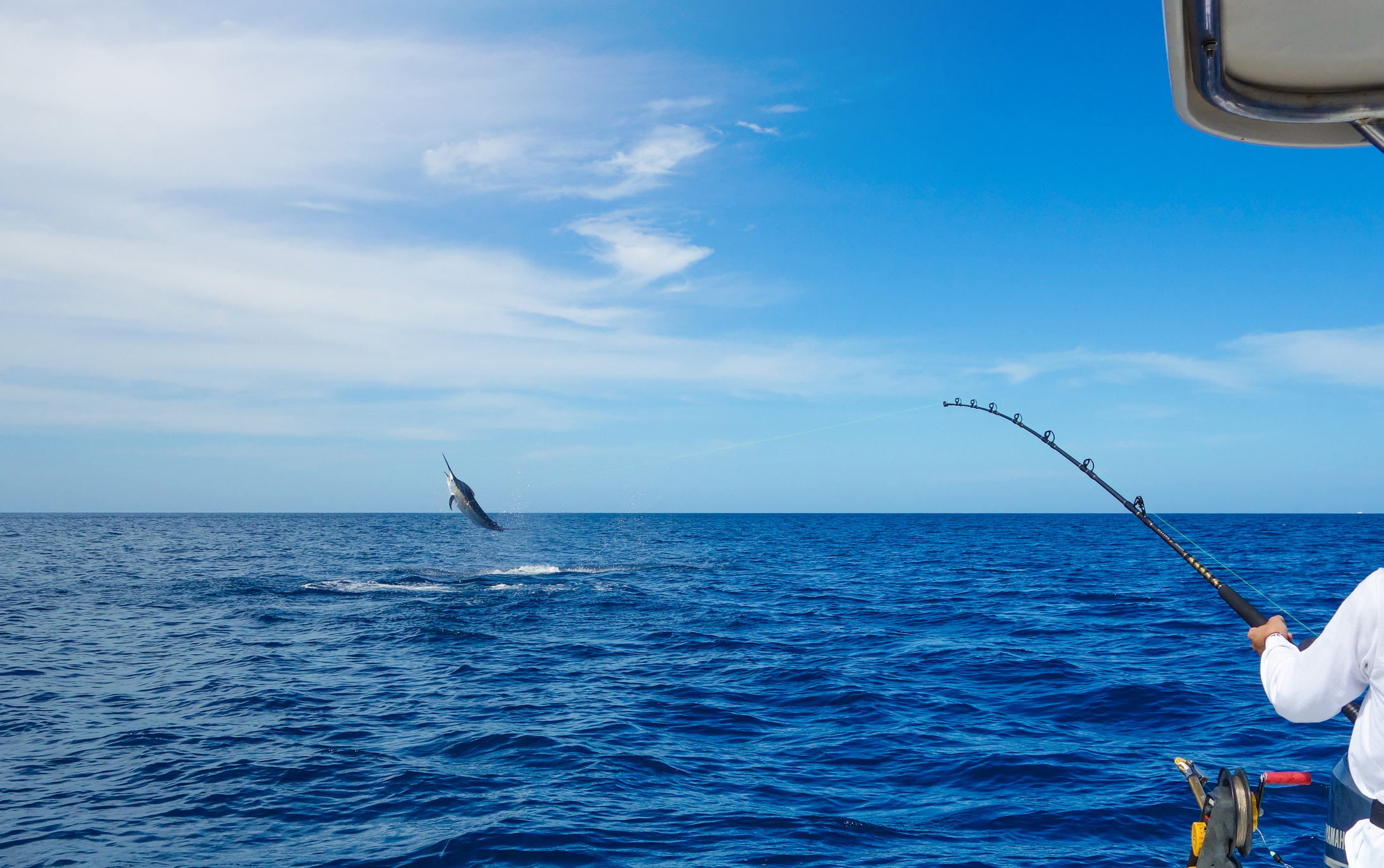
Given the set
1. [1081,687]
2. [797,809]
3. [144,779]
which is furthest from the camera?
[1081,687]

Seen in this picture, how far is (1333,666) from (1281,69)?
207 cm

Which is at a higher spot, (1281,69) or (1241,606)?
(1281,69)

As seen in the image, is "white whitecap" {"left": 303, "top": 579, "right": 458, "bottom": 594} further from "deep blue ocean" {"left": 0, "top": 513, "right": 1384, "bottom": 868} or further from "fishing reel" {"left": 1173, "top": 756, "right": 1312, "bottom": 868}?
"fishing reel" {"left": 1173, "top": 756, "right": 1312, "bottom": 868}

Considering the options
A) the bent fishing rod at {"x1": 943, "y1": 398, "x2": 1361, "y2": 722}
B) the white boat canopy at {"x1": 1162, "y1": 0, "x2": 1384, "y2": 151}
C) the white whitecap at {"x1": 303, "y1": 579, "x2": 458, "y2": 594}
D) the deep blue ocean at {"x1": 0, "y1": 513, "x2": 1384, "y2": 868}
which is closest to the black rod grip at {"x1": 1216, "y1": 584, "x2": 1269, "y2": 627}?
the bent fishing rod at {"x1": 943, "y1": 398, "x2": 1361, "y2": 722}

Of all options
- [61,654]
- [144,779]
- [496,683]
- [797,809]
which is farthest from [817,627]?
[61,654]

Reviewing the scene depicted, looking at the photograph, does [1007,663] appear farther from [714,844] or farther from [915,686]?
[714,844]

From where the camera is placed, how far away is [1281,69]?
284cm

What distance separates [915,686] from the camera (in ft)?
44.9

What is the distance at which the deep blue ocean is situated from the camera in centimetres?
795

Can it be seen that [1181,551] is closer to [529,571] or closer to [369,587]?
[369,587]

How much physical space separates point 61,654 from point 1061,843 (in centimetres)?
1867

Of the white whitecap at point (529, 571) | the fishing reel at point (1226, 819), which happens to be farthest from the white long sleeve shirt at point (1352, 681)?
the white whitecap at point (529, 571)

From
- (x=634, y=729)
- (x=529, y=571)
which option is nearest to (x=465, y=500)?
(x=529, y=571)

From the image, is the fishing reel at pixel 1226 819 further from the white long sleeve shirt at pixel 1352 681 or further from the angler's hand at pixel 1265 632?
the angler's hand at pixel 1265 632
